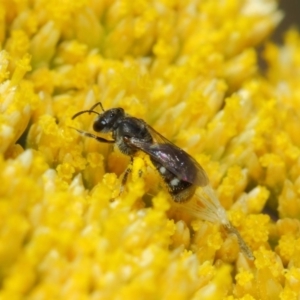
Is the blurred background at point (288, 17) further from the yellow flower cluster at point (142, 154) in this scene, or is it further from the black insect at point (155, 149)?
the black insect at point (155, 149)

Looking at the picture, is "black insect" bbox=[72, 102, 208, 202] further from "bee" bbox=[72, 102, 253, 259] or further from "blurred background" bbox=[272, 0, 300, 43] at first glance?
"blurred background" bbox=[272, 0, 300, 43]

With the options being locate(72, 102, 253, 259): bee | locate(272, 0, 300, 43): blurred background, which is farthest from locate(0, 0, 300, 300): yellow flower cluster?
locate(272, 0, 300, 43): blurred background


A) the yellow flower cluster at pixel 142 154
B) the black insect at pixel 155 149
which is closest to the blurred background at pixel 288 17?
the yellow flower cluster at pixel 142 154

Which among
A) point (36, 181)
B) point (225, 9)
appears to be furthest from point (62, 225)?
point (225, 9)

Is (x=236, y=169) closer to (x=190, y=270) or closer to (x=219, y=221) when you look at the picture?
(x=219, y=221)

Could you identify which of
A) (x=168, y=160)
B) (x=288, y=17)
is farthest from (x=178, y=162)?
(x=288, y=17)

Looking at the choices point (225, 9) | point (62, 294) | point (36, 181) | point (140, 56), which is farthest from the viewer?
point (225, 9)

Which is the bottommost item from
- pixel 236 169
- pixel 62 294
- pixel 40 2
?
pixel 236 169
